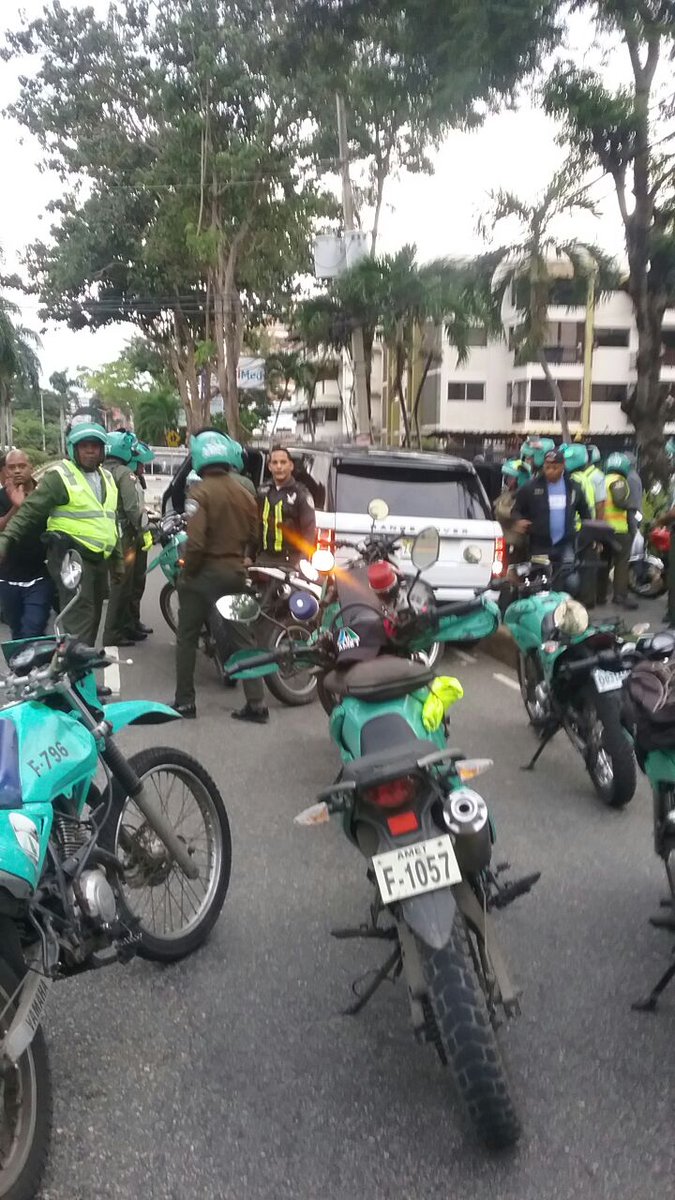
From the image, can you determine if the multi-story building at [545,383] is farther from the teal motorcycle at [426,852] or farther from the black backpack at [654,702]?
the teal motorcycle at [426,852]

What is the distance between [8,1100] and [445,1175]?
108 centimetres

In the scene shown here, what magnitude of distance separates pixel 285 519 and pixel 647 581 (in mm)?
5333

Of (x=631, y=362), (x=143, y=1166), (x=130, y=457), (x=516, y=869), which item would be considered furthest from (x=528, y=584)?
(x=631, y=362)

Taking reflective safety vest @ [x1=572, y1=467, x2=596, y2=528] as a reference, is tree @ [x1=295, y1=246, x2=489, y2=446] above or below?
above

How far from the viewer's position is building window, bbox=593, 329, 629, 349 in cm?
4728

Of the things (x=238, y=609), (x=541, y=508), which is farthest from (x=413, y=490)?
(x=238, y=609)

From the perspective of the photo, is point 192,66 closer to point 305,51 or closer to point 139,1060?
point 305,51

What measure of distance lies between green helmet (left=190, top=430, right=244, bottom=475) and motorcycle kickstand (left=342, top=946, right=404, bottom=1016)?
14.5 feet

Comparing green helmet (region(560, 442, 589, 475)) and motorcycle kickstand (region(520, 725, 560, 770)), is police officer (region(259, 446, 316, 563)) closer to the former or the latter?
green helmet (region(560, 442, 589, 475))

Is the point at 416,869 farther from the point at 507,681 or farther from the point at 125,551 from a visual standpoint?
the point at 125,551

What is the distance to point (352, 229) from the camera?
891 inches

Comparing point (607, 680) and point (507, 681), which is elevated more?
point (607, 680)

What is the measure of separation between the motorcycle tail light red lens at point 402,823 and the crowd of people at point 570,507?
421 cm

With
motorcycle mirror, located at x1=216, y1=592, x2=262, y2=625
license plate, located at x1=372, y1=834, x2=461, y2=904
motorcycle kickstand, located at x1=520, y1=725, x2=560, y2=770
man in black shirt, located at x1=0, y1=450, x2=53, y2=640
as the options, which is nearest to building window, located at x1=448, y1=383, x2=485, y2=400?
man in black shirt, located at x1=0, y1=450, x2=53, y2=640
